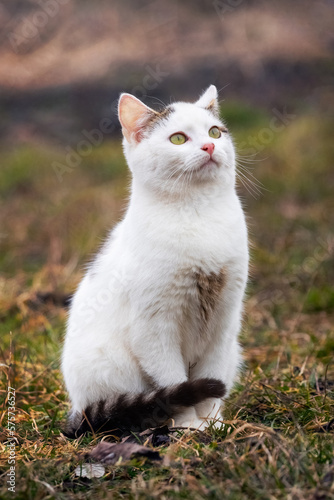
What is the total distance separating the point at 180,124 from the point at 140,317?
778mm

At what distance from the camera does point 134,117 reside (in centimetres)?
240

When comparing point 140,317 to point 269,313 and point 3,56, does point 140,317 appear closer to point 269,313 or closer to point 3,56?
point 269,313

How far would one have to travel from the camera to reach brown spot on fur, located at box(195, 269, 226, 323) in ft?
7.07

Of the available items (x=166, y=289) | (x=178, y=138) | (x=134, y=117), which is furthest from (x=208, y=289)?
(x=134, y=117)

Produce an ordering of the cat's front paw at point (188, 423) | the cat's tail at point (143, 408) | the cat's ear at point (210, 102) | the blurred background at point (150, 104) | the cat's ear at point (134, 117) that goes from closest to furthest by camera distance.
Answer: the cat's tail at point (143, 408), the cat's front paw at point (188, 423), the cat's ear at point (134, 117), the cat's ear at point (210, 102), the blurred background at point (150, 104)

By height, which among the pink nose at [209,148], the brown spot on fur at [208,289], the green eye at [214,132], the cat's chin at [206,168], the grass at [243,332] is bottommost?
the grass at [243,332]

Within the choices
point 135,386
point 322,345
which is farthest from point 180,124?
point 322,345

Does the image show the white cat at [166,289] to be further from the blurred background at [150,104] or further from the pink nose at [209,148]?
the blurred background at [150,104]

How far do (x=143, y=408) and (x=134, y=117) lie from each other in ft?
3.87

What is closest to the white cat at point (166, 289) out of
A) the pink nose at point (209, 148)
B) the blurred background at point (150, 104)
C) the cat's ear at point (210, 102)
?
the pink nose at point (209, 148)

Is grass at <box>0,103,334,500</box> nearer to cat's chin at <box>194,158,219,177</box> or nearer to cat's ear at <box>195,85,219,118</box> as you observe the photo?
cat's ear at <box>195,85,219,118</box>

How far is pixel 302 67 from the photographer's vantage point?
10.3 m

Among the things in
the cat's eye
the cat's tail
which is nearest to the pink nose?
the cat's eye

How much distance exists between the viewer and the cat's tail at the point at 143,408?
2.13m
